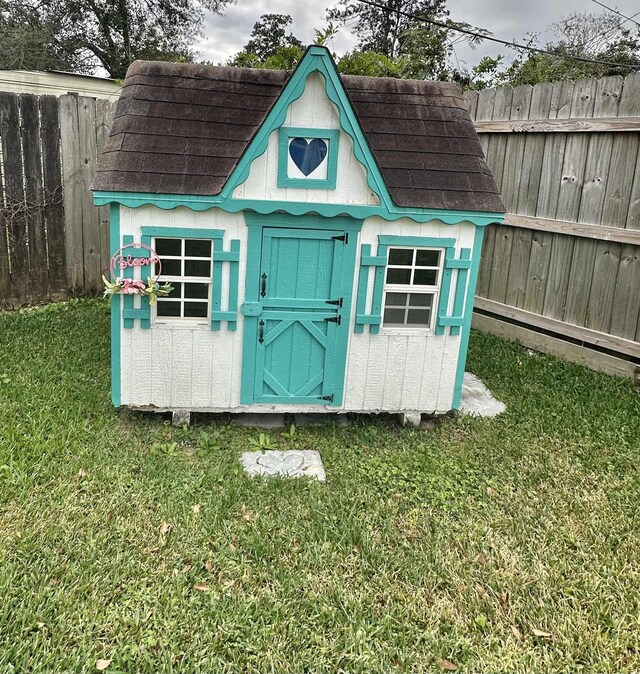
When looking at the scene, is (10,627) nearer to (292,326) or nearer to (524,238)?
(292,326)

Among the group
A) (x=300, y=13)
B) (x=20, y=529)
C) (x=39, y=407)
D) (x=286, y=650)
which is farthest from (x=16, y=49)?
(x=286, y=650)

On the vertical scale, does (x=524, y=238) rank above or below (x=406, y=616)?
above

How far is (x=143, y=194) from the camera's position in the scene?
425 centimetres

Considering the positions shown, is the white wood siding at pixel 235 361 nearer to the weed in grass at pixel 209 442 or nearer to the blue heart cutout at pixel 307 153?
the weed in grass at pixel 209 442

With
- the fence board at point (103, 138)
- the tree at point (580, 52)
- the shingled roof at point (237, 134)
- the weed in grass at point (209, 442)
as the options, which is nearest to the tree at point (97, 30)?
the tree at point (580, 52)

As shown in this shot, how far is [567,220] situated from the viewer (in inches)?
253

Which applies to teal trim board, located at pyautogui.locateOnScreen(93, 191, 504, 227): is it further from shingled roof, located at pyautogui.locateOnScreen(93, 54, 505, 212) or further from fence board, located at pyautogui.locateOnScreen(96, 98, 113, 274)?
fence board, located at pyautogui.locateOnScreen(96, 98, 113, 274)

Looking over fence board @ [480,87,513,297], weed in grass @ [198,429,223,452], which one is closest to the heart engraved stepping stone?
weed in grass @ [198,429,223,452]

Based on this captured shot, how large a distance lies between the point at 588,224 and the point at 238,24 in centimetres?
1997

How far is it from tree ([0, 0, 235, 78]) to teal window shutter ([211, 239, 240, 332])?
18.0 metres

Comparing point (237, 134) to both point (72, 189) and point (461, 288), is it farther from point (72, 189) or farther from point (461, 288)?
point (72, 189)

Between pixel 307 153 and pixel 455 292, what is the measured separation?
1641 mm

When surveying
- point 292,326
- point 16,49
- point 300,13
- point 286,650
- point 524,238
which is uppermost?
point 300,13

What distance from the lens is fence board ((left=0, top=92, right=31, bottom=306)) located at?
6.84 metres
